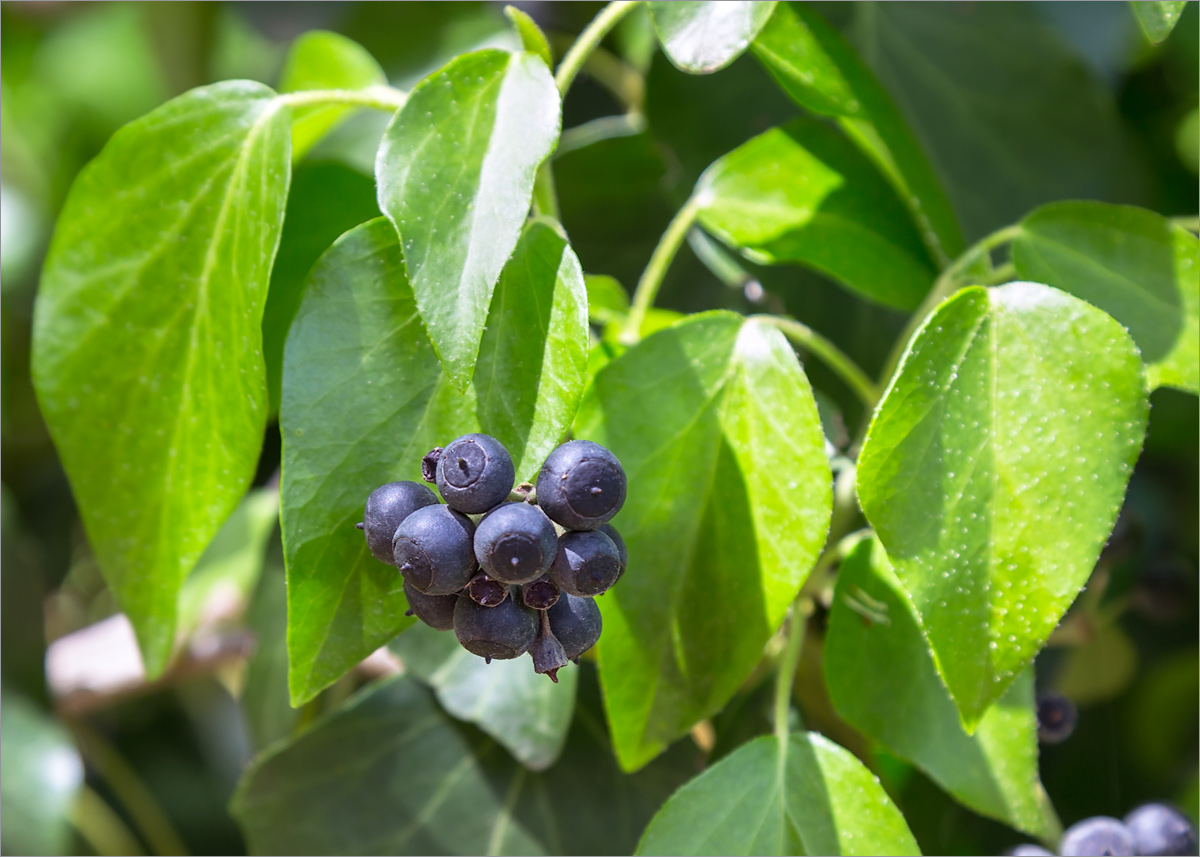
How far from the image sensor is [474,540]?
33 cm

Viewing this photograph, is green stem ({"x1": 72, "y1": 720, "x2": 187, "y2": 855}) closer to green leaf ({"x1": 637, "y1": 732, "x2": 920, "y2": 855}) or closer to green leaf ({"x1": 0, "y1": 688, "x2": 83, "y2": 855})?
green leaf ({"x1": 0, "y1": 688, "x2": 83, "y2": 855})

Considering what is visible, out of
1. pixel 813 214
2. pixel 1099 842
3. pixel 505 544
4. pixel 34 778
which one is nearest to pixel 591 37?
pixel 813 214

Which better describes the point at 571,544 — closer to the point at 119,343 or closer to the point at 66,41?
the point at 119,343

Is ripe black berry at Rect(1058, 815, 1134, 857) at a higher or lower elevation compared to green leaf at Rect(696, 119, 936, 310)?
lower

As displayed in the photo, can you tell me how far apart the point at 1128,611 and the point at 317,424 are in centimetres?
75

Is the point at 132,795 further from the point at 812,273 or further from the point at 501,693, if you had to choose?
the point at 812,273

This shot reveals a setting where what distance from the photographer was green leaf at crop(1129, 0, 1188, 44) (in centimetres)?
38

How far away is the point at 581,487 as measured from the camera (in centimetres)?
33

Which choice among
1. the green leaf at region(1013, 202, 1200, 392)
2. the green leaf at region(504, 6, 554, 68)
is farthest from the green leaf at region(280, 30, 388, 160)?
the green leaf at region(1013, 202, 1200, 392)

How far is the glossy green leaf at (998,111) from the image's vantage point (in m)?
0.69

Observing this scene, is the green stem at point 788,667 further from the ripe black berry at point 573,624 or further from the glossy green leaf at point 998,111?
the glossy green leaf at point 998,111

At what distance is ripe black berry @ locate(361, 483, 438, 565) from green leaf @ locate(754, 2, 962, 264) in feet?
0.82

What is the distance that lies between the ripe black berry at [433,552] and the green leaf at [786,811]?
169 mm

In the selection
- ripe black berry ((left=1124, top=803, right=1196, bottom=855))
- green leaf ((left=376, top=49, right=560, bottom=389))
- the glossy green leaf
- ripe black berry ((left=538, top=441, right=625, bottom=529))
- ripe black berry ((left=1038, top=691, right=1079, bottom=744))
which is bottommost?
ripe black berry ((left=1124, top=803, right=1196, bottom=855))
